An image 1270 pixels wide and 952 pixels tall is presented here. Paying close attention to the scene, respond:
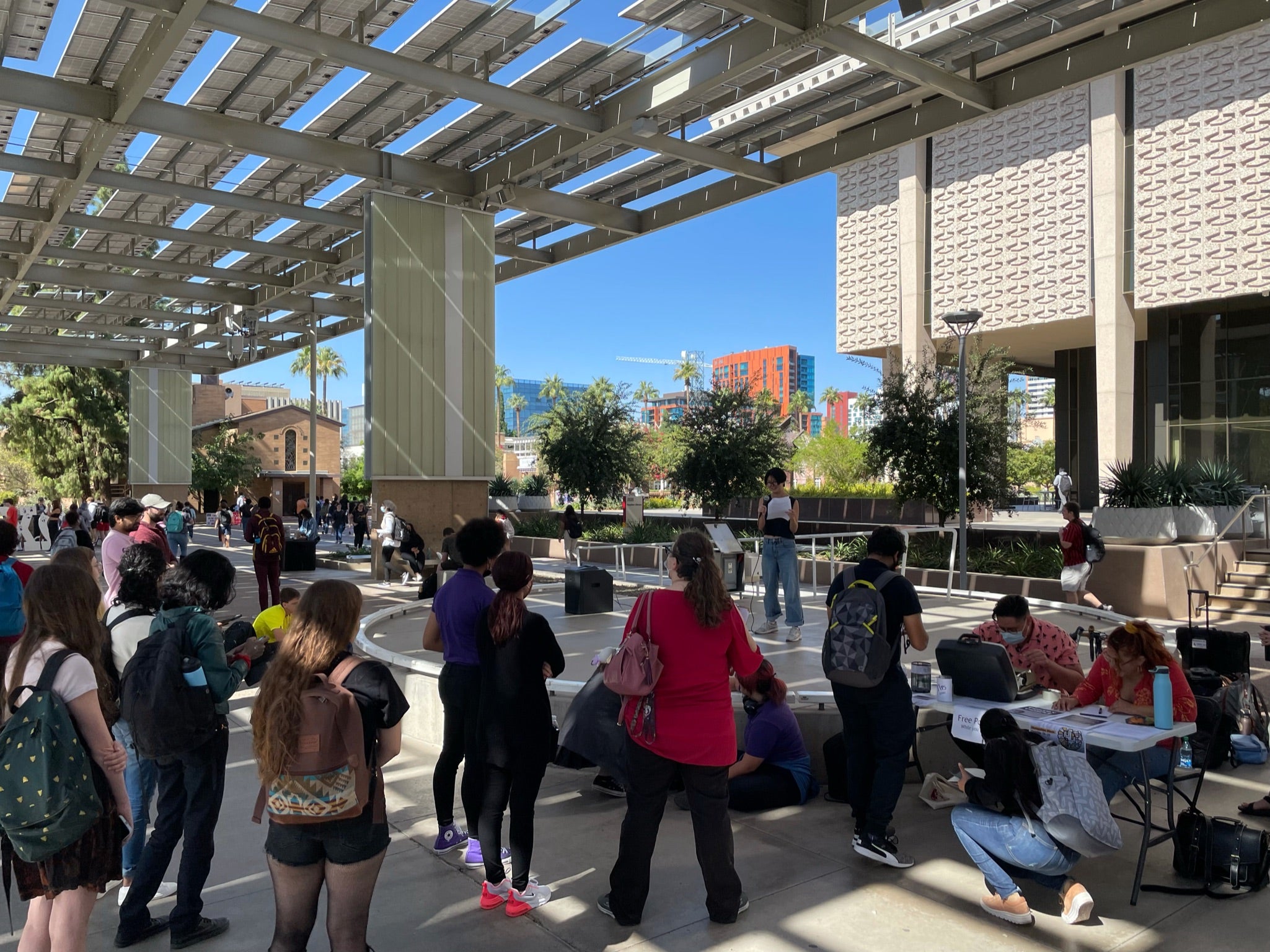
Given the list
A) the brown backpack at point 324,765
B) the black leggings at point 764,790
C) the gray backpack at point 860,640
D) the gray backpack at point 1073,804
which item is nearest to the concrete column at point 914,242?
the black leggings at point 764,790

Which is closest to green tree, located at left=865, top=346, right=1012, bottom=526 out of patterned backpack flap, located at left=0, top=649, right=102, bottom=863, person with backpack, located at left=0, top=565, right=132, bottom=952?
person with backpack, located at left=0, top=565, right=132, bottom=952

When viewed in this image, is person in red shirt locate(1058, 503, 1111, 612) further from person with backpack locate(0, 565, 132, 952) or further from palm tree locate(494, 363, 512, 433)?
palm tree locate(494, 363, 512, 433)

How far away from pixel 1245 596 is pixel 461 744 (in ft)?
43.9

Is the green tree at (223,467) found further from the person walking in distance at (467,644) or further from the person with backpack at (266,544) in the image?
the person walking in distance at (467,644)

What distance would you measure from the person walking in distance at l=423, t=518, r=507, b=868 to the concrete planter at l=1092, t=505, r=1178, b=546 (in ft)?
40.2

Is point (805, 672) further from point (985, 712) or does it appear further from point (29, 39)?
point (29, 39)

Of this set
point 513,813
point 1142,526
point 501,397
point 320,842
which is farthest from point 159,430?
point 501,397

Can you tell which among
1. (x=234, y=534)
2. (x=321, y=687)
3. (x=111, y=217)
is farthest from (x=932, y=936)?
(x=234, y=534)

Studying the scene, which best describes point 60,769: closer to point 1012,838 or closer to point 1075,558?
point 1012,838

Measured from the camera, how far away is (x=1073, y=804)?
151 inches

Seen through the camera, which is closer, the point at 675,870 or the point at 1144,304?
the point at 675,870

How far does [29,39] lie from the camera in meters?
10.4

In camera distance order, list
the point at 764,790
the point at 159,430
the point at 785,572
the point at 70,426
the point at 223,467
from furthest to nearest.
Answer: the point at 223,467
the point at 70,426
the point at 159,430
the point at 785,572
the point at 764,790

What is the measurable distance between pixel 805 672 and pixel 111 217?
53.0ft
